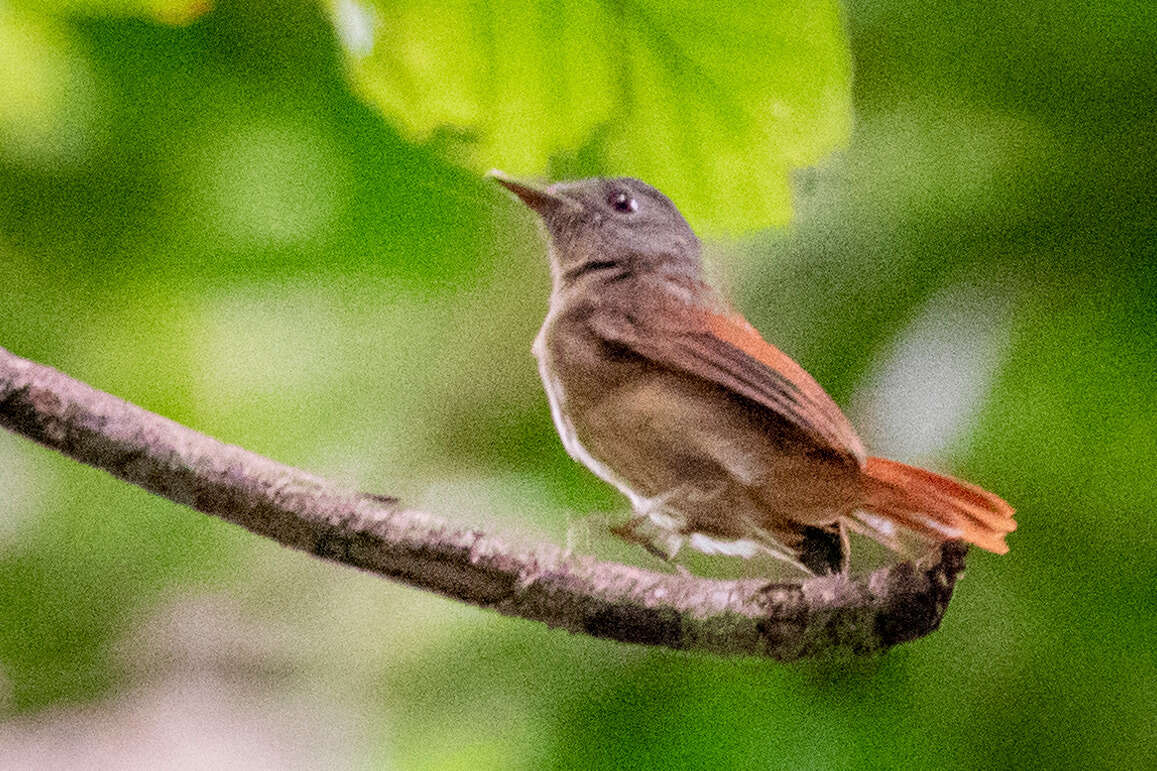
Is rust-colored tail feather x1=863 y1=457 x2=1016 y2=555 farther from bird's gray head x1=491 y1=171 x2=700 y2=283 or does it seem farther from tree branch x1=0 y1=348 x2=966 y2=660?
bird's gray head x1=491 y1=171 x2=700 y2=283

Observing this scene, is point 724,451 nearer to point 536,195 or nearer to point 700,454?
point 700,454

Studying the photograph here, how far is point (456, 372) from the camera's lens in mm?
744

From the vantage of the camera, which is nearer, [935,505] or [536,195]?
[935,505]

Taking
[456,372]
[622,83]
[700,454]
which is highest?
[622,83]

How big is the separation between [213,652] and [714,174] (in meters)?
0.52

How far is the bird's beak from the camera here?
0.57 m

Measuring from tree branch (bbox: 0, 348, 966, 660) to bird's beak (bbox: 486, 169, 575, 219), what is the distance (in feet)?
0.69

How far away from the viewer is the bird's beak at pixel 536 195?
0.57m

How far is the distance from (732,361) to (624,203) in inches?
5.2

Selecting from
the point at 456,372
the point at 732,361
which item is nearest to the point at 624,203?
the point at 732,361

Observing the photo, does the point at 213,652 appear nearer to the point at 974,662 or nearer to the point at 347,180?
the point at 347,180

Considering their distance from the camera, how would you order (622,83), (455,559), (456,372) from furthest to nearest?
1. (456,372)
2. (622,83)
3. (455,559)

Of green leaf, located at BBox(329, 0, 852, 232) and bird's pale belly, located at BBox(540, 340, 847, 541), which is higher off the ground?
green leaf, located at BBox(329, 0, 852, 232)

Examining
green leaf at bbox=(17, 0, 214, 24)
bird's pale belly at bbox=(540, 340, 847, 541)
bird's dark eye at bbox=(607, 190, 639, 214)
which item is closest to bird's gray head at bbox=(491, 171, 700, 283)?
bird's dark eye at bbox=(607, 190, 639, 214)
